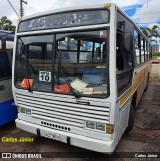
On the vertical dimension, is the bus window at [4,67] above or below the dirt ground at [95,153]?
above

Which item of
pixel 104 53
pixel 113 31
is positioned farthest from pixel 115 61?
pixel 113 31

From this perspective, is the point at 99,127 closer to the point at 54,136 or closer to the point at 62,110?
the point at 62,110

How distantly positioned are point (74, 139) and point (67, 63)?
1289 mm

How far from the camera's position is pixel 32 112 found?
4160mm

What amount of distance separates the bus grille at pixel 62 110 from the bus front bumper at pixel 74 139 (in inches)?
7.3

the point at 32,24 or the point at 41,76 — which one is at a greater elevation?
the point at 32,24

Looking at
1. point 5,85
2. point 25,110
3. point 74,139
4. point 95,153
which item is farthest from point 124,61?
point 5,85

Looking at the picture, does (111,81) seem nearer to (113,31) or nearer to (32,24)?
(113,31)

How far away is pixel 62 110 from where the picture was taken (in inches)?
148

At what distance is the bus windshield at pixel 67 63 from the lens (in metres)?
3.49

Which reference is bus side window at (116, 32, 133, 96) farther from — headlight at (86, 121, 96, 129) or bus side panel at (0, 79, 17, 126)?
bus side panel at (0, 79, 17, 126)

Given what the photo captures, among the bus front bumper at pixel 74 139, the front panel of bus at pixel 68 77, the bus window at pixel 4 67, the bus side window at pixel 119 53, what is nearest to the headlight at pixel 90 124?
the front panel of bus at pixel 68 77

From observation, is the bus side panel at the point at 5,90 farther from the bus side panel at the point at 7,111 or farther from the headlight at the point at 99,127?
the headlight at the point at 99,127

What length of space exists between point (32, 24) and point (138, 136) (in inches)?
132
